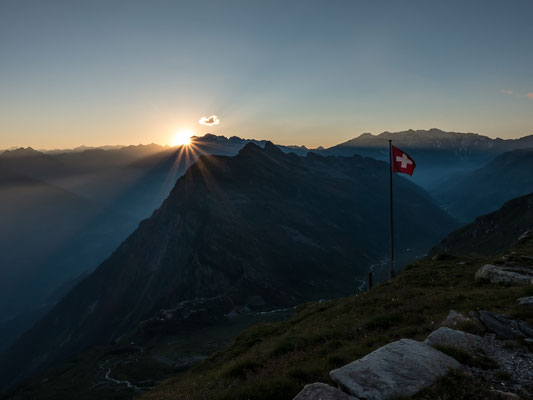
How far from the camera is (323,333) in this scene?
757 inches

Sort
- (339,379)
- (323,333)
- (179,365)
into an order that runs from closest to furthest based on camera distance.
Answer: (339,379) < (323,333) < (179,365)

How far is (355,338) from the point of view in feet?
57.6

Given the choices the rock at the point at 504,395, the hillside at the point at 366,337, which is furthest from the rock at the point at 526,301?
the rock at the point at 504,395

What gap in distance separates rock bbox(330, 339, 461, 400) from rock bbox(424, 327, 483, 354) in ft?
3.56

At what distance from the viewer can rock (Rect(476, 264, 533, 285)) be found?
2228 centimetres

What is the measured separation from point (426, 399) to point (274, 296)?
16663 cm

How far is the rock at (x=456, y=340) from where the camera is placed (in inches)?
505

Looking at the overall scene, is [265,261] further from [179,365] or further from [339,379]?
[339,379]

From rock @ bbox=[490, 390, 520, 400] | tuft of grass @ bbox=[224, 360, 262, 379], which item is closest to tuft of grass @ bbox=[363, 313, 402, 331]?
tuft of grass @ bbox=[224, 360, 262, 379]

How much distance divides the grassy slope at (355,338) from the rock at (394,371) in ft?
1.69

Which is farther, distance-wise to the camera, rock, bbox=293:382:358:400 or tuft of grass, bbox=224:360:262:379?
tuft of grass, bbox=224:360:262:379

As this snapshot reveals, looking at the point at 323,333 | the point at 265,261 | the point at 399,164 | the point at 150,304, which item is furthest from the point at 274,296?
the point at 323,333

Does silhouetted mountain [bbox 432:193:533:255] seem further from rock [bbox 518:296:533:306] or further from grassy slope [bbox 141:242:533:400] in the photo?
rock [bbox 518:296:533:306]

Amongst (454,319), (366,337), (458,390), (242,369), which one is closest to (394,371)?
(458,390)
